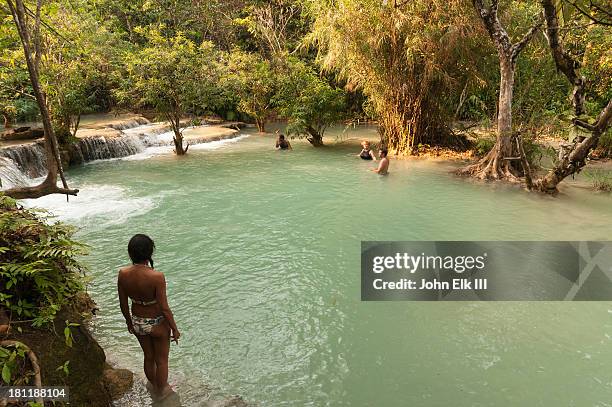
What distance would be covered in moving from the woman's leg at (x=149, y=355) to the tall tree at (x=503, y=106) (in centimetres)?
1012

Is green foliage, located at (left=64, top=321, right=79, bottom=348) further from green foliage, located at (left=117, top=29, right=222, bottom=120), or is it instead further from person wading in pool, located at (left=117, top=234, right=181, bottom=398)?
green foliage, located at (left=117, top=29, right=222, bottom=120)

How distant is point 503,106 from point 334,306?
8573mm

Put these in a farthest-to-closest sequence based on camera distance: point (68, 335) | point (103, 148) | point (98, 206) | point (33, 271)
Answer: point (103, 148) → point (98, 206) → point (68, 335) → point (33, 271)

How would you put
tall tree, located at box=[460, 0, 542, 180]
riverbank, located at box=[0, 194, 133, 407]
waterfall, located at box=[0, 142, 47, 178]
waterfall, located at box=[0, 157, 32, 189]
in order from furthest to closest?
1. waterfall, located at box=[0, 142, 47, 178]
2. waterfall, located at box=[0, 157, 32, 189]
3. tall tree, located at box=[460, 0, 542, 180]
4. riverbank, located at box=[0, 194, 133, 407]

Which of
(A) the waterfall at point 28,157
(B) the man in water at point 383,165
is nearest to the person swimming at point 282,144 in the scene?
(B) the man in water at point 383,165

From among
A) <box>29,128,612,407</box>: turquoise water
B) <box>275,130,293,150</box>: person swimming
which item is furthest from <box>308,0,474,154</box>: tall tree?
<box>29,128,612,407</box>: turquoise water

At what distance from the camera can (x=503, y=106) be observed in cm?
1144

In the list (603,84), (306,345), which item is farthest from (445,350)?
(603,84)

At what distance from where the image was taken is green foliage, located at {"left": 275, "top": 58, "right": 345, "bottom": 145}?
17.4 metres

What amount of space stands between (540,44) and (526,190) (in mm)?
4958

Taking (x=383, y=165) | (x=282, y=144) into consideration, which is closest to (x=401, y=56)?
(x=383, y=165)

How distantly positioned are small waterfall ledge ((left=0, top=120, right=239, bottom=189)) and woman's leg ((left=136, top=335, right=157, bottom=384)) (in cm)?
788

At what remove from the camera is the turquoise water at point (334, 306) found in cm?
414

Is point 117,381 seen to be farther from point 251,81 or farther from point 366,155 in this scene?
point 251,81
